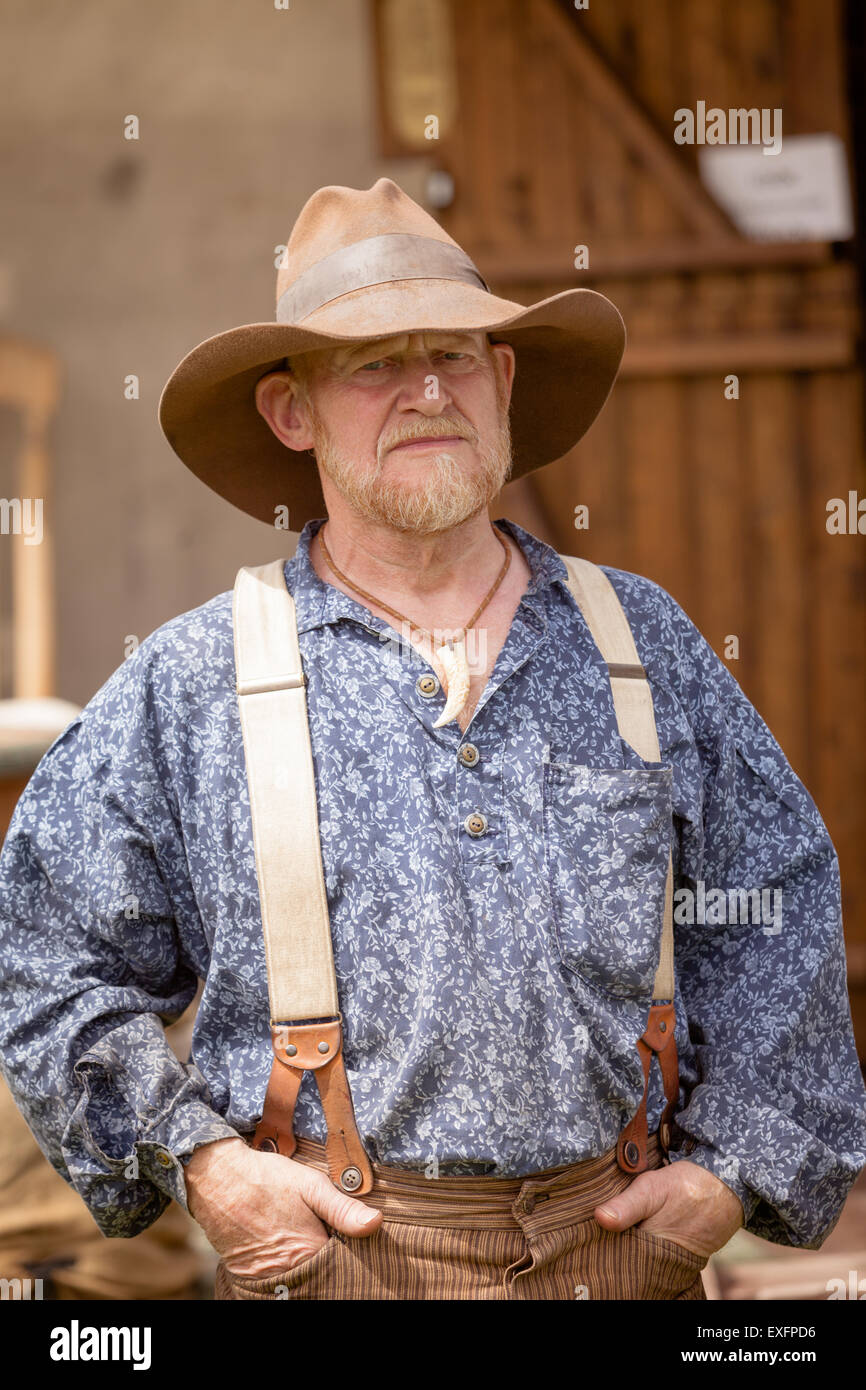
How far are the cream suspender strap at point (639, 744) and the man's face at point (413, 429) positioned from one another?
0.77ft

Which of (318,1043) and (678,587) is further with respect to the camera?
(678,587)

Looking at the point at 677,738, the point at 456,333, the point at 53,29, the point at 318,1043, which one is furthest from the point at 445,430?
the point at 53,29

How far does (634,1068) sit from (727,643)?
234cm

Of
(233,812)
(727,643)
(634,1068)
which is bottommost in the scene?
(634,1068)

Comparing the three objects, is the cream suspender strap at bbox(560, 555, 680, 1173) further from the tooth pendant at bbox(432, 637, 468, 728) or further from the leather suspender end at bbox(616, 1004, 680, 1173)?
the tooth pendant at bbox(432, 637, 468, 728)

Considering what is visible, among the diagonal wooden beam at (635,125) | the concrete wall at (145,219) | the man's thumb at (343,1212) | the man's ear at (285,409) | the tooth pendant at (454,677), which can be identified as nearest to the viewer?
the man's thumb at (343,1212)

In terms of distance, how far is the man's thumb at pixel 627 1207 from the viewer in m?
1.88

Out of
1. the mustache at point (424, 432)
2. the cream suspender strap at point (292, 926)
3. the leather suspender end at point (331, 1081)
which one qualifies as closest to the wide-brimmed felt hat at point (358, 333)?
the mustache at point (424, 432)

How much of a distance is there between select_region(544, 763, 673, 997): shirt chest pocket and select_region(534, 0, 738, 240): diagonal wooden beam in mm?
2576

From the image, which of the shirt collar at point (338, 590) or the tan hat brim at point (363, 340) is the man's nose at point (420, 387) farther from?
the shirt collar at point (338, 590)

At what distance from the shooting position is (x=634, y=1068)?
1.87m

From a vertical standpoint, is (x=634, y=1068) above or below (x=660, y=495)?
below

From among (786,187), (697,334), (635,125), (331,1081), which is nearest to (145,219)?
(635,125)

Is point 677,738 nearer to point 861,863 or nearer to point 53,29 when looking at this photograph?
point 861,863
